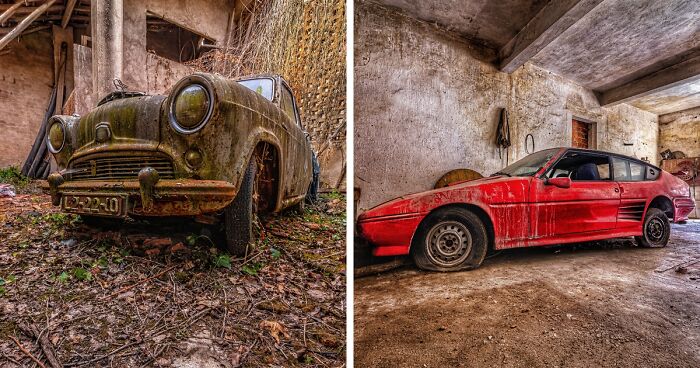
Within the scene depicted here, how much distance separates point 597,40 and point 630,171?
0.48m

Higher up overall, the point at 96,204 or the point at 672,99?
the point at 672,99

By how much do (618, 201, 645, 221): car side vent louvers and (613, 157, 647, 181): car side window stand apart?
9 cm

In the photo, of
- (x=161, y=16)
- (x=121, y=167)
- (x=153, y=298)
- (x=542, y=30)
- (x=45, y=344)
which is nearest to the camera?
(x=45, y=344)

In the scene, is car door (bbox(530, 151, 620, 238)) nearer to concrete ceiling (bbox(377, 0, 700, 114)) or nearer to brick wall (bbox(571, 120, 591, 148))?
brick wall (bbox(571, 120, 591, 148))

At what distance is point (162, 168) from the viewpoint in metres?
0.82

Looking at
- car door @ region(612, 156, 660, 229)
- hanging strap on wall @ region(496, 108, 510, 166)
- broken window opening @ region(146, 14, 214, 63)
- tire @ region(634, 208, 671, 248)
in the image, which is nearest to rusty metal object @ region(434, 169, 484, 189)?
hanging strap on wall @ region(496, 108, 510, 166)

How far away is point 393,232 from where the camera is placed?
92 centimetres

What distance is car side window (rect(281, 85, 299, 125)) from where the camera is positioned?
1.30 m

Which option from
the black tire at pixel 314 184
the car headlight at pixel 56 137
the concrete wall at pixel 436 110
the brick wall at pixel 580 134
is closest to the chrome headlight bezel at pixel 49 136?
the car headlight at pixel 56 137

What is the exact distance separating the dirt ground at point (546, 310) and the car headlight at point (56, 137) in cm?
112

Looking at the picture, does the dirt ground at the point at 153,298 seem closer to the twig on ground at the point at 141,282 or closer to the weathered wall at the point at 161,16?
the twig on ground at the point at 141,282

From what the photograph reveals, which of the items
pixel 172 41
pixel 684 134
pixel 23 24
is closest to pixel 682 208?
pixel 684 134

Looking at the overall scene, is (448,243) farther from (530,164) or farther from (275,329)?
(275,329)

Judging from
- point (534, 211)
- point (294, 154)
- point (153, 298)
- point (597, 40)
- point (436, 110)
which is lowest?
point (153, 298)
